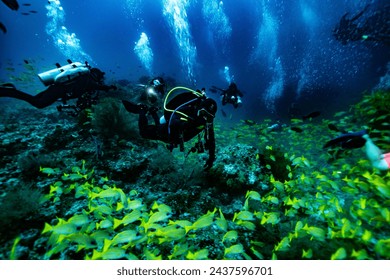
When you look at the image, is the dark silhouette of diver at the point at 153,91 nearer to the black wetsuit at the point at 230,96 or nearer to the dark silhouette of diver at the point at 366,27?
the black wetsuit at the point at 230,96

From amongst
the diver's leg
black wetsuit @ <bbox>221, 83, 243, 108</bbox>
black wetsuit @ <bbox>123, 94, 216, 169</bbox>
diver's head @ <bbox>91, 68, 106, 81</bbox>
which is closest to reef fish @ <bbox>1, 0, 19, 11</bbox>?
diver's head @ <bbox>91, 68, 106, 81</bbox>

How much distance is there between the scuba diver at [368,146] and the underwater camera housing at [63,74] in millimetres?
5349

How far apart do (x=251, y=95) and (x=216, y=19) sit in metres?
23.2

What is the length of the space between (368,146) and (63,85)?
6205mm

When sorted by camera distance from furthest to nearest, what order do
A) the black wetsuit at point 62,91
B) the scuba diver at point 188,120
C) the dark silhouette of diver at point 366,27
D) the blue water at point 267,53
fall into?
1. the blue water at point 267,53
2. the dark silhouette of diver at point 366,27
3. the black wetsuit at point 62,91
4. the scuba diver at point 188,120

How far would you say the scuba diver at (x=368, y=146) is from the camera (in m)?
3.53

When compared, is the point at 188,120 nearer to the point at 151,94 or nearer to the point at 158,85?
the point at 151,94

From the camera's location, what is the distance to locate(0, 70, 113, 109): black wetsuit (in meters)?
5.00

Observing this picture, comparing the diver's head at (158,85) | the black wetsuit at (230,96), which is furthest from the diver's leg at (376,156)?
the black wetsuit at (230,96)

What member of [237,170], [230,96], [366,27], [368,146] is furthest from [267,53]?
[368,146]

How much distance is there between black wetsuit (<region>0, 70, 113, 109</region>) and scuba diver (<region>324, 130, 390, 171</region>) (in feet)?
16.4

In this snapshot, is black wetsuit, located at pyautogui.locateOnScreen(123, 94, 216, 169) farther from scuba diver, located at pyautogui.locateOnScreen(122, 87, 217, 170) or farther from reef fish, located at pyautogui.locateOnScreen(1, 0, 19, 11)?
reef fish, located at pyautogui.locateOnScreen(1, 0, 19, 11)

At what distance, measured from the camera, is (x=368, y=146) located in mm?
3564
